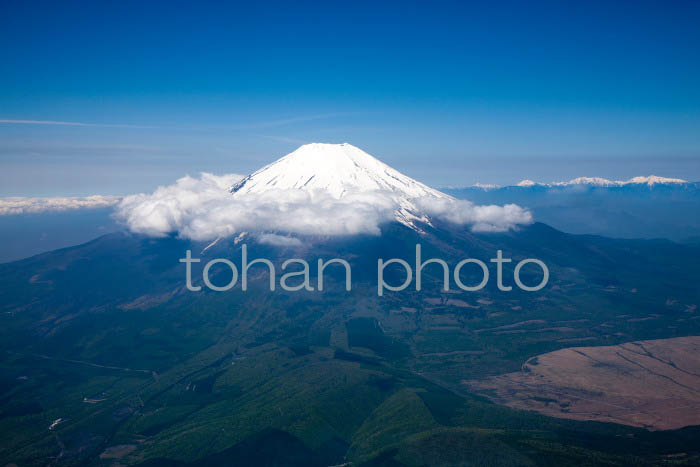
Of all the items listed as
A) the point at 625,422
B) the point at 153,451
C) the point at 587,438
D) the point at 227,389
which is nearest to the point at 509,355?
the point at 625,422

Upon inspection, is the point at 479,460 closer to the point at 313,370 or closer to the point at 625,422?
the point at 625,422

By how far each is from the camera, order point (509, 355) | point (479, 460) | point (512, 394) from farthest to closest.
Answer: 1. point (509, 355)
2. point (512, 394)
3. point (479, 460)

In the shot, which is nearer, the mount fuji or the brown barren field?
the mount fuji

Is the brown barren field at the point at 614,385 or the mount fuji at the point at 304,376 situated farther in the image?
the brown barren field at the point at 614,385

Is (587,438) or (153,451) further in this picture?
(153,451)

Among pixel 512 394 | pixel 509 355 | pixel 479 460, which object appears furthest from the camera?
pixel 509 355

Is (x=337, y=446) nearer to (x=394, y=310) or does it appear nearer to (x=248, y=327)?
(x=248, y=327)

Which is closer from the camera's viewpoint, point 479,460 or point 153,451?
point 479,460

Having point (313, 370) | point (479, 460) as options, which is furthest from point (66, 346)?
point (479, 460)

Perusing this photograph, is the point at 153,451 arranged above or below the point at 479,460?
below
